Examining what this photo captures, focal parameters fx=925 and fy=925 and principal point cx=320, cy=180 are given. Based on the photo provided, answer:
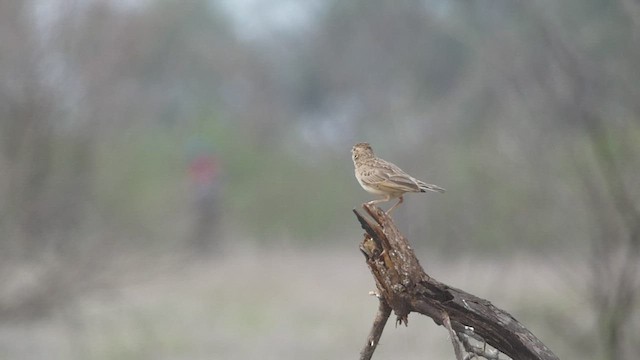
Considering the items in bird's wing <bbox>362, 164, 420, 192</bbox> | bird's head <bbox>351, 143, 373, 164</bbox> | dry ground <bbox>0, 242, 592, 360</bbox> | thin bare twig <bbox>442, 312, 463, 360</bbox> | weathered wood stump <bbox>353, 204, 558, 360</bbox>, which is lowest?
thin bare twig <bbox>442, 312, 463, 360</bbox>

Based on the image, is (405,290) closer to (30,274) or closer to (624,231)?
(624,231)

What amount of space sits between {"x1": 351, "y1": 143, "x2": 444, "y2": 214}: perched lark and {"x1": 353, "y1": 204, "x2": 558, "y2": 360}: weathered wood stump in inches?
4.8

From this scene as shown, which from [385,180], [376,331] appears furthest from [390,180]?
[376,331]

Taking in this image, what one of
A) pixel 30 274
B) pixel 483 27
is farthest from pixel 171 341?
pixel 483 27

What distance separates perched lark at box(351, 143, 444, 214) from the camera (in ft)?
4.24

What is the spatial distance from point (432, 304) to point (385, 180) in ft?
0.76

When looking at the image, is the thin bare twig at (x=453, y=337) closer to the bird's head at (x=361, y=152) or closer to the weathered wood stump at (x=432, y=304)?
the weathered wood stump at (x=432, y=304)

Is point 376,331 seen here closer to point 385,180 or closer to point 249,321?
point 385,180

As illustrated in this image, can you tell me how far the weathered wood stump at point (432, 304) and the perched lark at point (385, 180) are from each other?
12 centimetres

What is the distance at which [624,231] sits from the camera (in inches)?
125

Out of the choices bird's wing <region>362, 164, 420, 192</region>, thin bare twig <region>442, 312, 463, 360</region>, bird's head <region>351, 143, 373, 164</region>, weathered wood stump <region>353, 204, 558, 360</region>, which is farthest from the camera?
bird's head <region>351, 143, 373, 164</region>

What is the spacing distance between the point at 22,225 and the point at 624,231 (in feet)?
7.91

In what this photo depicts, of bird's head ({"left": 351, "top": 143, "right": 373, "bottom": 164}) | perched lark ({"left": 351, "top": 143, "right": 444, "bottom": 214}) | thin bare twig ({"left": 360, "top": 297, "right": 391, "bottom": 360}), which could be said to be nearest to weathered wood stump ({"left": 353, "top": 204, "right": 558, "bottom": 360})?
thin bare twig ({"left": 360, "top": 297, "right": 391, "bottom": 360})

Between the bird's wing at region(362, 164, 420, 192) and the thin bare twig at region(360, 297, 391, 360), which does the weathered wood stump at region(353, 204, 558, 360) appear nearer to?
the thin bare twig at region(360, 297, 391, 360)
